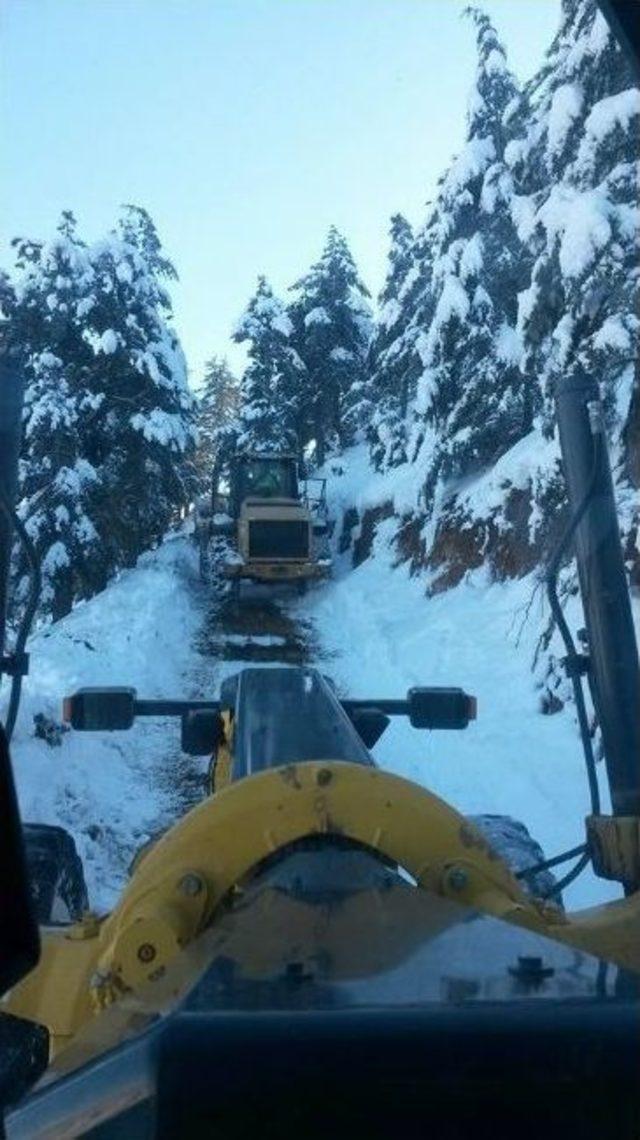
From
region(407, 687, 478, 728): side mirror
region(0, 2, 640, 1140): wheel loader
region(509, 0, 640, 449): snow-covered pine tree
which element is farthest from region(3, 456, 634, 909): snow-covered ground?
region(0, 2, 640, 1140): wheel loader

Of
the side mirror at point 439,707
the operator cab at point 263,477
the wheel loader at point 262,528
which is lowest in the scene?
the side mirror at point 439,707

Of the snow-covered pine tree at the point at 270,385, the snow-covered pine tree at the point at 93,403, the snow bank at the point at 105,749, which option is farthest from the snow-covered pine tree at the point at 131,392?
the snow-covered pine tree at the point at 270,385

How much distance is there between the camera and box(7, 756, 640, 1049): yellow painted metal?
2230 millimetres

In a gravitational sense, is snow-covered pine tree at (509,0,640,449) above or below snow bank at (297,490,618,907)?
above

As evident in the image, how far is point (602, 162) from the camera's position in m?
10.5

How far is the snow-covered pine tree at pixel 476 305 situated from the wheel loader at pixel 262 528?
10.4ft

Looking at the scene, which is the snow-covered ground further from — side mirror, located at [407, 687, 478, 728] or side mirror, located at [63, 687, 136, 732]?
side mirror, located at [63, 687, 136, 732]

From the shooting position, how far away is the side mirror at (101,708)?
3928 millimetres

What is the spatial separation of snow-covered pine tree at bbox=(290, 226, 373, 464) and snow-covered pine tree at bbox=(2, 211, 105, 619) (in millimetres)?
18173

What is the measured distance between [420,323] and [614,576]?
2636 centimetres

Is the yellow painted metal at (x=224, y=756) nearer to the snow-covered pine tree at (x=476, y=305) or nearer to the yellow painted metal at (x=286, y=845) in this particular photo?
the yellow painted metal at (x=286, y=845)

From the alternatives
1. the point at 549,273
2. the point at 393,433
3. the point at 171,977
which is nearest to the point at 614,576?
the point at 171,977

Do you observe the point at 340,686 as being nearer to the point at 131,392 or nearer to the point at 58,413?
the point at 58,413

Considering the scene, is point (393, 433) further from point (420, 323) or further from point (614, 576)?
point (614, 576)
